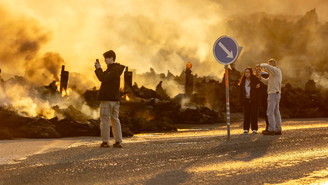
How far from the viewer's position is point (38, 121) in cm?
1515

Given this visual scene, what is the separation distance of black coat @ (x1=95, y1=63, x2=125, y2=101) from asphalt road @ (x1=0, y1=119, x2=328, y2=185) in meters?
1.12

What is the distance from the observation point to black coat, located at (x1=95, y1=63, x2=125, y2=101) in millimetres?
8047

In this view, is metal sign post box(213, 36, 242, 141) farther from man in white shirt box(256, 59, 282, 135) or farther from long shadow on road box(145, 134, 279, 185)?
man in white shirt box(256, 59, 282, 135)

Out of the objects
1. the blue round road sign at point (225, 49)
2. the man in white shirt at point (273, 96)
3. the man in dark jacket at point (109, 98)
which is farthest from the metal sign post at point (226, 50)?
the man in dark jacket at point (109, 98)

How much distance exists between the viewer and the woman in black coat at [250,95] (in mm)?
11727

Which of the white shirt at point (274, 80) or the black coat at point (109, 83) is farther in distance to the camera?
the white shirt at point (274, 80)

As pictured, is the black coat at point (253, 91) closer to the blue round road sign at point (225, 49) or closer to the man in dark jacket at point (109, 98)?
the blue round road sign at point (225, 49)

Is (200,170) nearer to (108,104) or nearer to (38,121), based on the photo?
(108,104)

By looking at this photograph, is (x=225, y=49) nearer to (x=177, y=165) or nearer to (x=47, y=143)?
(x=177, y=165)

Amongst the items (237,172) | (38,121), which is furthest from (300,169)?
(38,121)

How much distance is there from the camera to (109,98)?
804cm

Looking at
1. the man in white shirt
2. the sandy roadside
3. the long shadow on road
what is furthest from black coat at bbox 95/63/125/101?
the man in white shirt

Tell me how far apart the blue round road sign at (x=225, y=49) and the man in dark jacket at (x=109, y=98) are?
2.90 meters

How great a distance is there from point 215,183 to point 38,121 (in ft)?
39.2
